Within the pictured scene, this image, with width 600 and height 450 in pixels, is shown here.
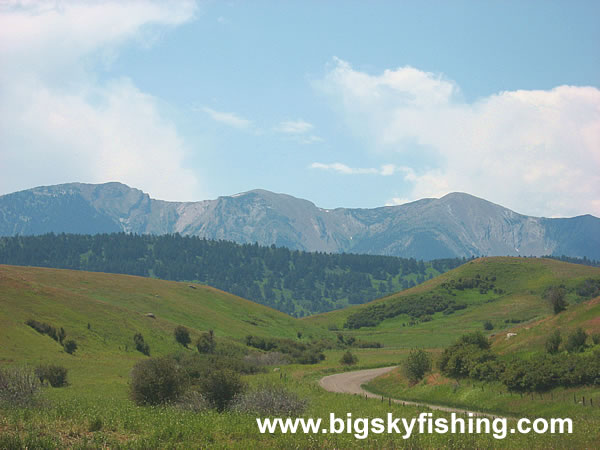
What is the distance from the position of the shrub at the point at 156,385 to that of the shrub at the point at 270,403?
5.67 m

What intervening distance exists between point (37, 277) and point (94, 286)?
13343 mm

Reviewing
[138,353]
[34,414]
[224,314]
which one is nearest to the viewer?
[34,414]

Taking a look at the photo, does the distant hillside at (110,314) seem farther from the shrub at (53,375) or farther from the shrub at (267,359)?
the shrub at (267,359)

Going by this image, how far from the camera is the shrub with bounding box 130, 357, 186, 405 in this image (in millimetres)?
37312

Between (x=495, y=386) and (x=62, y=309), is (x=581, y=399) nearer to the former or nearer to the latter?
(x=495, y=386)

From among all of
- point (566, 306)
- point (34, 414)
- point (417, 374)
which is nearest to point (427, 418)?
point (34, 414)

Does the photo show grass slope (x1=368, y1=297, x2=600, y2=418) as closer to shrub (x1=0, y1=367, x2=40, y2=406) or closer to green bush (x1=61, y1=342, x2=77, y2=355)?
shrub (x1=0, y1=367, x2=40, y2=406)

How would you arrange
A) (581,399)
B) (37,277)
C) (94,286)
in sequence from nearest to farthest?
(581,399), (37,277), (94,286)

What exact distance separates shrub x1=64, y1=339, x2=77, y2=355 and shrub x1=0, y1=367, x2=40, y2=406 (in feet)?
145

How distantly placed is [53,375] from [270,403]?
101 ft

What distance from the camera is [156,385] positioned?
1471 inches

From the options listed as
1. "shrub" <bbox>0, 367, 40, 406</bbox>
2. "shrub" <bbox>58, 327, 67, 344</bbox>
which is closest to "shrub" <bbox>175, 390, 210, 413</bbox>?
"shrub" <bbox>0, 367, 40, 406</bbox>

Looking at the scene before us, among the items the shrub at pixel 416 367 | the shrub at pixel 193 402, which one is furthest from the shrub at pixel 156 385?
the shrub at pixel 416 367

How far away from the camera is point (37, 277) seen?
122m
